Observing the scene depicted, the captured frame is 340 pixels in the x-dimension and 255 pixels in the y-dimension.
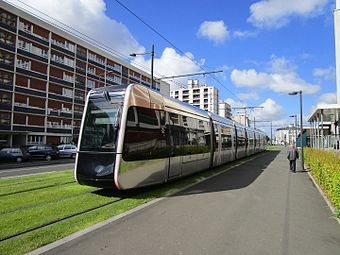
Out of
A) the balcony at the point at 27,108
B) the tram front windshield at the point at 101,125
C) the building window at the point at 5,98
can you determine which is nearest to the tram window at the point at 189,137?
the tram front windshield at the point at 101,125

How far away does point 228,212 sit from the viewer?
7332 mm

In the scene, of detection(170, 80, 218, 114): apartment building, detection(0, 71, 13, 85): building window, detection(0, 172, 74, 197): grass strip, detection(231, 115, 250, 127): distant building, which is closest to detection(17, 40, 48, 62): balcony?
detection(0, 71, 13, 85): building window

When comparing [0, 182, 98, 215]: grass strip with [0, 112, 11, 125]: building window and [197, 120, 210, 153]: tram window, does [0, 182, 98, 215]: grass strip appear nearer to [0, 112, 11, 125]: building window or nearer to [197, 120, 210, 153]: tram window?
[197, 120, 210, 153]: tram window

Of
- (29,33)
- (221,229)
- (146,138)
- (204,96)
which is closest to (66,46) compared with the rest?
(29,33)

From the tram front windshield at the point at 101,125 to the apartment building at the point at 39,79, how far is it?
122ft

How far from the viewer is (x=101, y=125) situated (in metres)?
8.66

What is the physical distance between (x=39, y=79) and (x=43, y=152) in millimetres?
20212

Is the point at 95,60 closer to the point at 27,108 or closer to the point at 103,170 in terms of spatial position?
the point at 27,108

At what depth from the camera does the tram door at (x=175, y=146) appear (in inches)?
412

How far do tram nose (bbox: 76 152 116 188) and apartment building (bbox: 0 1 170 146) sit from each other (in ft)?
123

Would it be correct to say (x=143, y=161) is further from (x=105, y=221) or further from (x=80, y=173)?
(x=105, y=221)

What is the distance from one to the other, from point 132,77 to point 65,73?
23.3 metres

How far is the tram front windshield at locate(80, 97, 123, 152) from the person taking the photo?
8.38 m

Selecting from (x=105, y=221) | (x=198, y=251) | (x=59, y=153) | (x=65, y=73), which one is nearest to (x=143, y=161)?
(x=105, y=221)
